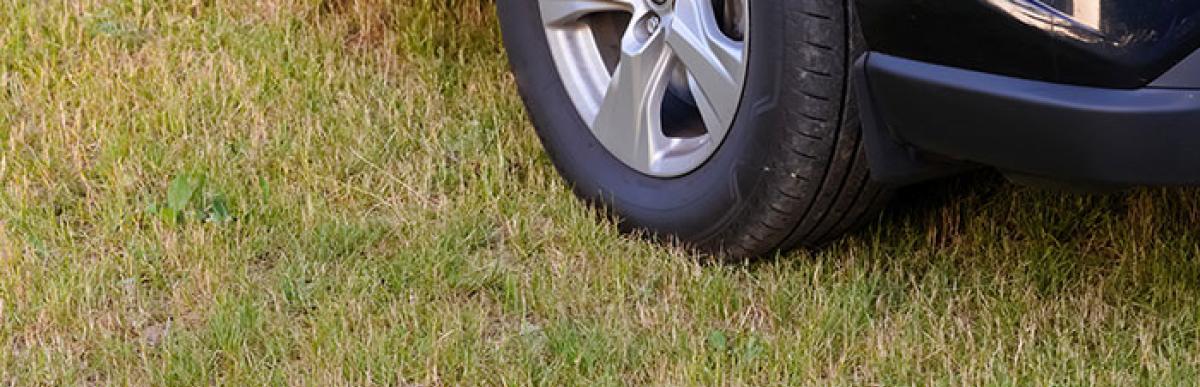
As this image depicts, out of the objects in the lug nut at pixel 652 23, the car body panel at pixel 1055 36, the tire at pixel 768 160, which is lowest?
the tire at pixel 768 160

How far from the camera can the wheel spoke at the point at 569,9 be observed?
124 inches

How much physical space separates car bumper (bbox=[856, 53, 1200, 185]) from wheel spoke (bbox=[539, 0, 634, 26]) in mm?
859

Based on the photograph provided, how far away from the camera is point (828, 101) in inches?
101

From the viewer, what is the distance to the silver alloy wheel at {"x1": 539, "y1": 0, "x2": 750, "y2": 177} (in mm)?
2807

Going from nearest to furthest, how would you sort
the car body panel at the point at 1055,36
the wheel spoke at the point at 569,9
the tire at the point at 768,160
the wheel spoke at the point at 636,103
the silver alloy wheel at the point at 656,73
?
the car body panel at the point at 1055,36 → the tire at the point at 768,160 → the silver alloy wheel at the point at 656,73 → the wheel spoke at the point at 636,103 → the wheel spoke at the point at 569,9

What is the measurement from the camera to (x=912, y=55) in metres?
2.27

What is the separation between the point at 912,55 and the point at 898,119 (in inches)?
3.9

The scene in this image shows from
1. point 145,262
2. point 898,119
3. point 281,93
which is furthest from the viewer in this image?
point 281,93

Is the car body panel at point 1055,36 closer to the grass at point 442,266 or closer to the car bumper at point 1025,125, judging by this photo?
the car bumper at point 1025,125

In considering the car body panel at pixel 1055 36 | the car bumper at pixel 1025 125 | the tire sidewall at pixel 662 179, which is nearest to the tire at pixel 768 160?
the tire sidewall at pixel 662 179

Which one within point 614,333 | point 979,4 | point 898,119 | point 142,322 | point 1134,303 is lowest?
point 142,322

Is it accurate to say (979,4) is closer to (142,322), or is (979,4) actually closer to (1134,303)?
(1134,303)

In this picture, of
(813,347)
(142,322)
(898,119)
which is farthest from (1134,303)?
(142,322)

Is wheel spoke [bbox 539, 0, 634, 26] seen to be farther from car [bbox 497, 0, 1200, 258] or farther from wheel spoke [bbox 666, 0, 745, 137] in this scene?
wheel spoke [bbox 666, 0, 745, 137]
